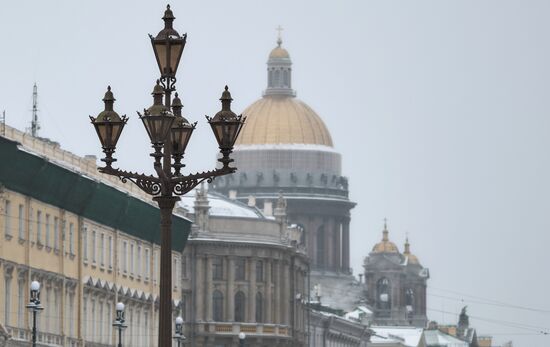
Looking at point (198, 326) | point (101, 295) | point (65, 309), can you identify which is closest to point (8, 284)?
point (65, 309)

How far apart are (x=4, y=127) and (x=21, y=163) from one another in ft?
7.30

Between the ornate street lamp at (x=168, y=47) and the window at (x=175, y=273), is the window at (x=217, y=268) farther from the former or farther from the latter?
the ornate street lamp at (x=168, y=47)

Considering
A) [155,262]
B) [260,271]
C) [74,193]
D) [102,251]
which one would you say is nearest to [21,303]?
[74,193]

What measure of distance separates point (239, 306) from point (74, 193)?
7951 cm

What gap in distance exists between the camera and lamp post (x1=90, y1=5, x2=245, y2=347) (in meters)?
35.6

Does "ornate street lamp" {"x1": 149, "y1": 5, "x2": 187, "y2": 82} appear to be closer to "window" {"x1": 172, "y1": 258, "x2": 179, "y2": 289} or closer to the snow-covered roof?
"window" {"x1": 172, "y1": 258, "x2": 179, "y2": 289}

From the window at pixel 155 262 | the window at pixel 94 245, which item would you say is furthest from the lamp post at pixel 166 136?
the window at pixel 155 262

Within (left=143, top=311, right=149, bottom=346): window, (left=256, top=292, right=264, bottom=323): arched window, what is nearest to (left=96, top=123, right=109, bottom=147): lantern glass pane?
Answer: (left=143, top=311, right=149, bottom=346): window

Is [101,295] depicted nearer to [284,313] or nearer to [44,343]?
[44,343]

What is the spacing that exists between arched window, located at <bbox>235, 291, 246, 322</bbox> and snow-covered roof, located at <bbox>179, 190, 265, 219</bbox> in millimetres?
5609

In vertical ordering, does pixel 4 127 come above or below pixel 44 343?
above

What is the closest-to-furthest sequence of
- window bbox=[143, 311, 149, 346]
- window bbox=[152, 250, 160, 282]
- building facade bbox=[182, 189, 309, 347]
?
window bbox=[143, 311, 149, 346]
window bbox=[152, 250, 160, 282]
building facade bbox=[182, 189, 309, 347]

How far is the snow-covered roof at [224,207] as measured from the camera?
173875 millimetres

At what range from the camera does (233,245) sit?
174 meters
